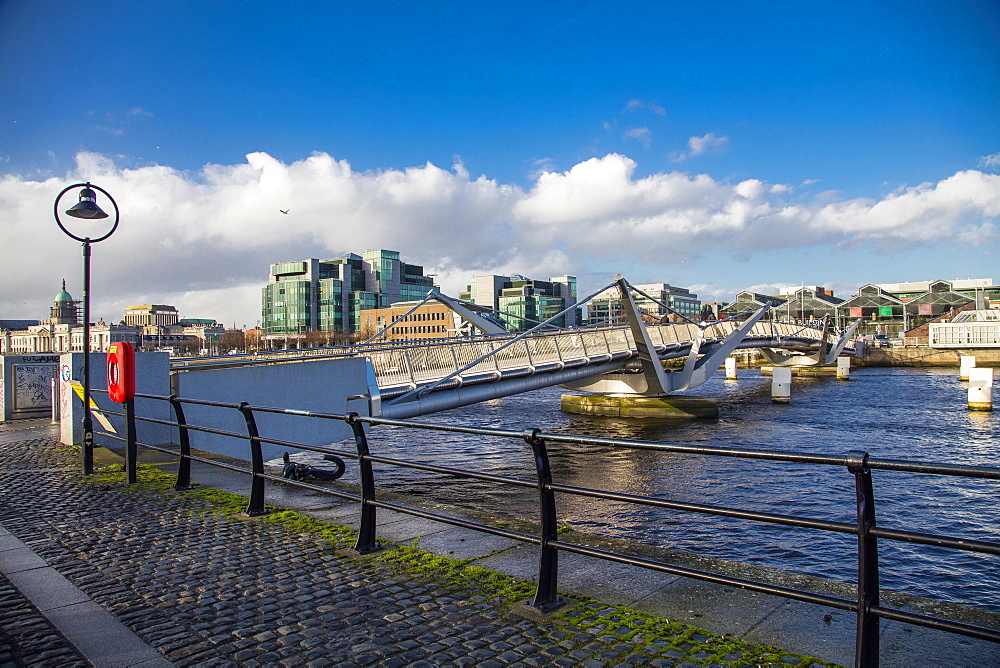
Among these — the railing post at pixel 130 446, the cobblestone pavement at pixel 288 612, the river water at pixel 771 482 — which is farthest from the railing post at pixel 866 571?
the railing post at pixel 130 446

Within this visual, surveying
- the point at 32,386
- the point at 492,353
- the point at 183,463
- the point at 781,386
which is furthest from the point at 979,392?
the point at 32,386

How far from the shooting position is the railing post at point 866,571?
2.58 m

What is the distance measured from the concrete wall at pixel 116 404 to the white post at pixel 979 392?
121 ft

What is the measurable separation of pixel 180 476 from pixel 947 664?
6518 mm

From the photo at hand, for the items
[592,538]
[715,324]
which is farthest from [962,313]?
[592,538]

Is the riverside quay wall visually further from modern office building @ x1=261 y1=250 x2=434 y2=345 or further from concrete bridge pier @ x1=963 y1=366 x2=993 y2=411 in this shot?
modern office building @ x1=261 y1=250 x2=434 y2=345

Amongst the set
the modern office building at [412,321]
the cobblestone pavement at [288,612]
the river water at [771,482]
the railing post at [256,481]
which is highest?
the modern office building at [412,321]

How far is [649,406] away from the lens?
1324 inches

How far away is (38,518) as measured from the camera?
237 inches

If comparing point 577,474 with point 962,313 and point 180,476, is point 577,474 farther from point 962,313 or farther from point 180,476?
point 962,313

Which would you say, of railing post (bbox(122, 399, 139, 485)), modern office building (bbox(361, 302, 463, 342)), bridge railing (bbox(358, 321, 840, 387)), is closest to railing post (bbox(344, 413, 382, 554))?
railing post (bbox(122, 399, 139, 485))

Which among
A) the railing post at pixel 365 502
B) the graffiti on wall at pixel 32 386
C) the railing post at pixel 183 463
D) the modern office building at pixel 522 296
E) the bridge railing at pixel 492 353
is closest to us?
the railing post at pixel 365 502

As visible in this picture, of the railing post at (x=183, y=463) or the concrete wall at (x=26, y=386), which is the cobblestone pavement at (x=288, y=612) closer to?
the railing post at (x=183, y=463)

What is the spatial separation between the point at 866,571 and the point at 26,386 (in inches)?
708
